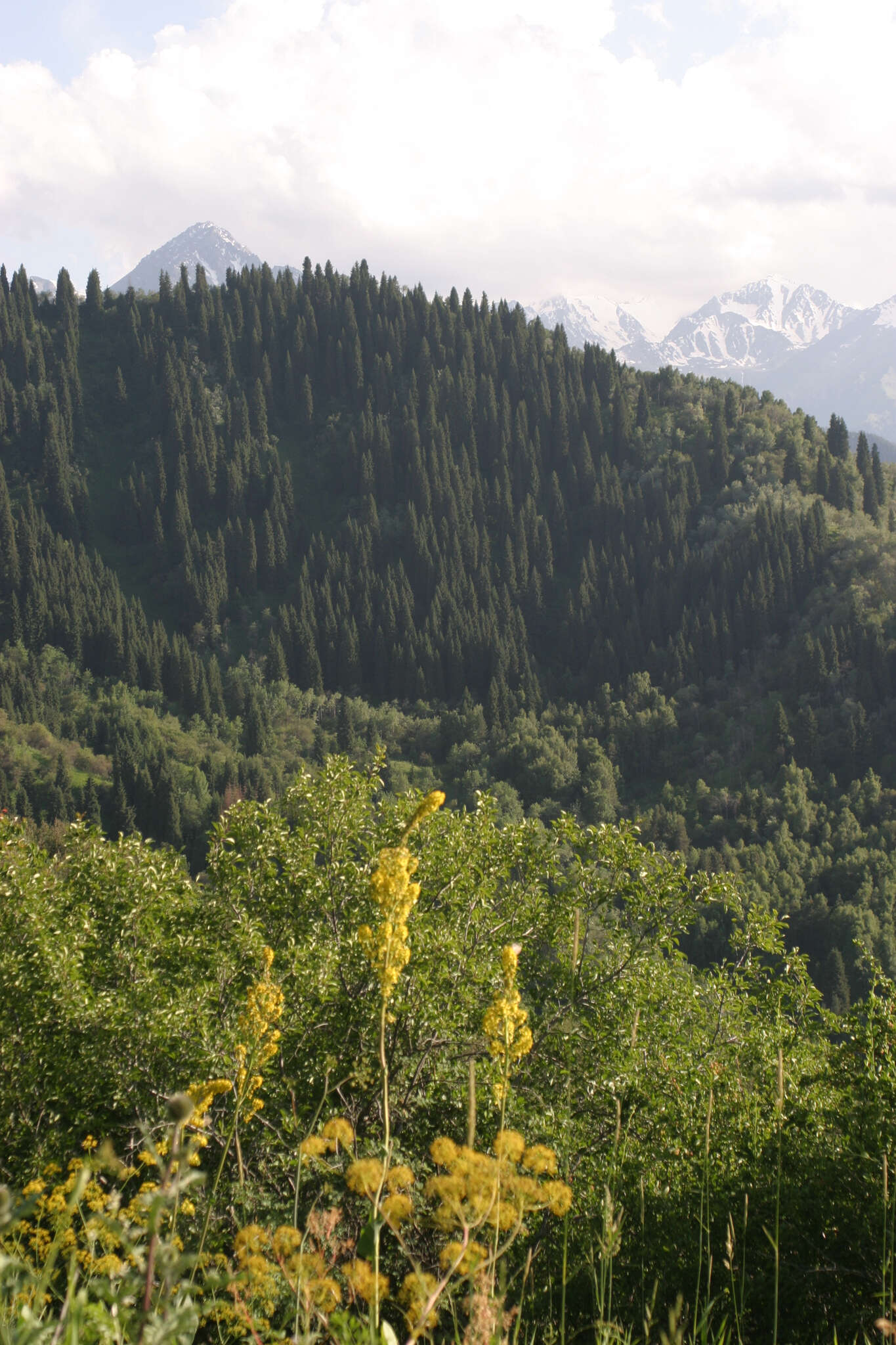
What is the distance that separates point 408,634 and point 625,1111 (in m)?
112

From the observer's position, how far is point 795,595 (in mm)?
110062

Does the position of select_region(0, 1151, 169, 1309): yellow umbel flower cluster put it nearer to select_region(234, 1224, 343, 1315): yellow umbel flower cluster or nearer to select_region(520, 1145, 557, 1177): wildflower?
select_region(234, 1224, 343, 1315): yellow umbel flower cluster

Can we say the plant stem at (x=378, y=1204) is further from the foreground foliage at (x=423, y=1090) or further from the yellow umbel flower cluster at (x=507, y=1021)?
the yellow umbel flower cluster at (x=507, y=1021)

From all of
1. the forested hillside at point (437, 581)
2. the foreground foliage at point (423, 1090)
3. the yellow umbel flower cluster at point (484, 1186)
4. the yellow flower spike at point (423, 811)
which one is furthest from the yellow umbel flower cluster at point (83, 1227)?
the forested hillside at point (437, 581)

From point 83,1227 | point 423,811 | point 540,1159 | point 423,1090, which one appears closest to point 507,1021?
point 540,1159

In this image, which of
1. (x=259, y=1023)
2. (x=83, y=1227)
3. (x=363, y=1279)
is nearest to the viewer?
(x=363, y=1279)

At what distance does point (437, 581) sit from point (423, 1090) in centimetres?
12120

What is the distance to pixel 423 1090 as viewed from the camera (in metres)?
10.7

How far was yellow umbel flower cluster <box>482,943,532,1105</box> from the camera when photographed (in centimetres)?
407

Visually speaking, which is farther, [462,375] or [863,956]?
[462,375]

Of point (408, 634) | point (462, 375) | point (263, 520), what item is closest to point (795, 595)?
point (408, 634)

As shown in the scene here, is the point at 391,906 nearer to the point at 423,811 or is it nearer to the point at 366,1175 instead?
the point at 423,811

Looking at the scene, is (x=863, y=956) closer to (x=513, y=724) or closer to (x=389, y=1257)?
(x=389, y=1257)

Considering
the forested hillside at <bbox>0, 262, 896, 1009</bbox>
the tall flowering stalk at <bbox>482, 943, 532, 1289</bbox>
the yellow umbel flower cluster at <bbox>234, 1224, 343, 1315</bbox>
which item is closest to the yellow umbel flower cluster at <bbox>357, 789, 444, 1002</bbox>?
the tall flowering stalk at <bbox>482, 943, 532, 1289</bbox>
